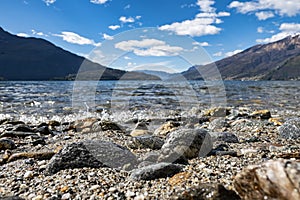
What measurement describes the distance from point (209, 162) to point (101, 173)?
1777 mm

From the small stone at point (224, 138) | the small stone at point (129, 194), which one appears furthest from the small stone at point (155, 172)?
the small stone at point (224, 138)

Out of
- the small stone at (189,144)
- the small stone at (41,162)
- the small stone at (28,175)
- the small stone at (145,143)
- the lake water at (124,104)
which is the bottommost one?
the lake water at (124,104)

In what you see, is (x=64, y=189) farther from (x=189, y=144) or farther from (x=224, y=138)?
(x=224, y=138)

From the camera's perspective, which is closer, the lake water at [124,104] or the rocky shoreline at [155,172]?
the rocky shoreline at [155,172]

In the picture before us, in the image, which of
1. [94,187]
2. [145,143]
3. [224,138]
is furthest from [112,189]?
[224,138]

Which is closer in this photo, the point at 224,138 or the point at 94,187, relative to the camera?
the point at 94,187

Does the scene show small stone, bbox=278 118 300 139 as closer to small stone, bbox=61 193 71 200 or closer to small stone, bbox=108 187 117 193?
small stone, bbox=108 187 117 193

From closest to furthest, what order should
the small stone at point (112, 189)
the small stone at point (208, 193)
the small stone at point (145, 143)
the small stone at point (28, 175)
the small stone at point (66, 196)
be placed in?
the small stone at point (208, 193) < the small stone at point (66, 196) < the small stone at point (112, 189) < the small stone at point (28, 175) < the small stone at point (145, 143)

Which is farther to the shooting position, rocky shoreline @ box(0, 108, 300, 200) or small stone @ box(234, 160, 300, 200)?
rocky shoreline @ box(0, 108, 300, 200)

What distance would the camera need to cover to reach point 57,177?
3.95 metres

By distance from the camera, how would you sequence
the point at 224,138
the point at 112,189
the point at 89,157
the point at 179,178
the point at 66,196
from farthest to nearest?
the point at 224,138 → the point at 89,157 → the point at 179,178 → the point at 112,189 → the point at 66,196

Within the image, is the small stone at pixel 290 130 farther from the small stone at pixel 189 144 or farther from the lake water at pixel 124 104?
the lake water at pixel 124 104

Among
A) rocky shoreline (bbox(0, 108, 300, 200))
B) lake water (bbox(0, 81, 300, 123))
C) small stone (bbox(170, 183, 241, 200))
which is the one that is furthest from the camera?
lake water (bbox(0, 81, 300, 123))

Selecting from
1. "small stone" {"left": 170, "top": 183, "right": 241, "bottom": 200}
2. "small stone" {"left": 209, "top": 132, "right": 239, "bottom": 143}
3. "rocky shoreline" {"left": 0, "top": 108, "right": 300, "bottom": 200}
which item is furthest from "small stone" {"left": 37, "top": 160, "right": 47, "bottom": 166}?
"small stone" {"left": 209, "top": 132, "right": 239, "bottom": 143}
